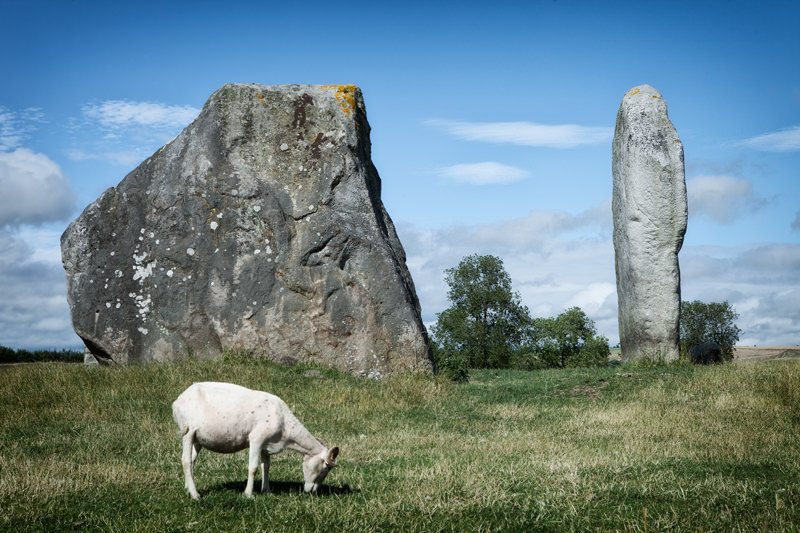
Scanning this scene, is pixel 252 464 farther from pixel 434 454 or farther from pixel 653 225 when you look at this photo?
pixel 653 225

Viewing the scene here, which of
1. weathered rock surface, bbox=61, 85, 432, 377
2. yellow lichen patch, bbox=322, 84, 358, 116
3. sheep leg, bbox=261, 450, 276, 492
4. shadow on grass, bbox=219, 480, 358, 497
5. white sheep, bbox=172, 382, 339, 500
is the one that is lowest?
shadow on grass, bbox=219, 480, 358, 497

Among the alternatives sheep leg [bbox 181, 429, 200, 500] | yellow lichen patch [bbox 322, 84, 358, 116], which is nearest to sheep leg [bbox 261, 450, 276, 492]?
sheep leg [bbox 181, 429, 200, 500]

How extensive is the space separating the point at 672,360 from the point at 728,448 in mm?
9433

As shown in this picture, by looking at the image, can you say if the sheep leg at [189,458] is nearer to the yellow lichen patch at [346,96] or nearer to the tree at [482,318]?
the yellow lichen patch at [346,96]

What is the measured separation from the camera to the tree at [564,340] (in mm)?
29312

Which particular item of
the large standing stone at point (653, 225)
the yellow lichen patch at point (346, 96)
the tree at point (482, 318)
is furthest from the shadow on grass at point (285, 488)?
the tree at point (482, 318)

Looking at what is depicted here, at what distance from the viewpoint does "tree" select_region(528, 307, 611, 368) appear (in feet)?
96.2

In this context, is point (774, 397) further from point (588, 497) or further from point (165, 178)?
point (165, 178)

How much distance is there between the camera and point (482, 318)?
28.8 metres

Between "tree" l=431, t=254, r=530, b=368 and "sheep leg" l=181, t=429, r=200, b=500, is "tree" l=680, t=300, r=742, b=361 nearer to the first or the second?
"tree" l=431, t=254, r=530, b=368

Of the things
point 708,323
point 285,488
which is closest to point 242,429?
point 285,488

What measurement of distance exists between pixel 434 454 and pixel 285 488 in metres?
2.60

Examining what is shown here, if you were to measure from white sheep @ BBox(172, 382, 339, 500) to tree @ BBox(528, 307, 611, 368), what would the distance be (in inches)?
906

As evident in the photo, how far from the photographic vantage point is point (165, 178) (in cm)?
1722
